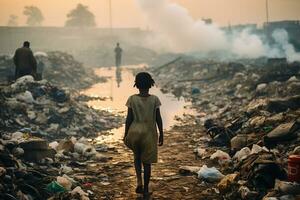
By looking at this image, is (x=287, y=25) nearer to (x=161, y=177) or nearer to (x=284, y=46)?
(x=284, y=46)

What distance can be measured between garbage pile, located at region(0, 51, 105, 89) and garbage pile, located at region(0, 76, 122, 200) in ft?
27.1

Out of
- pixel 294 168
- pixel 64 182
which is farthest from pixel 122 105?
pixel 294 168

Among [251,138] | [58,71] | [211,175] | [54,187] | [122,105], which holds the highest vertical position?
[58,71]

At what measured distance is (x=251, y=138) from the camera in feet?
21.3

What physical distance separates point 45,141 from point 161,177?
204cm

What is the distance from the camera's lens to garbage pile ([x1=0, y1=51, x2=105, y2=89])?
18089mm

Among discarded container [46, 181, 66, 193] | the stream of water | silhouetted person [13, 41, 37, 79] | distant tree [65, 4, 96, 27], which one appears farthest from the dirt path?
distant tree [65, 4, 96, 27]

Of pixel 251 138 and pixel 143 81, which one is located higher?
pixel 143 81

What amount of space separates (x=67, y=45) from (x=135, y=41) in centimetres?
1039

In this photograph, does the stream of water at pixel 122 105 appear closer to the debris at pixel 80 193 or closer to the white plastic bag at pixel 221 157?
the white plastic bag at pixel 221 157

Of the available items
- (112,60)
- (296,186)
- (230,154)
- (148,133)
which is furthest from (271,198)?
(112,60)

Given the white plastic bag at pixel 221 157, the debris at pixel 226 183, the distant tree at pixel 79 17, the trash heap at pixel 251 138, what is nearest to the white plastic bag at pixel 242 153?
the trash heap at pixel 251 138

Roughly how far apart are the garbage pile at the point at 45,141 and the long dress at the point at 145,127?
97cm

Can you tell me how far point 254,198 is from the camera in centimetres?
424
